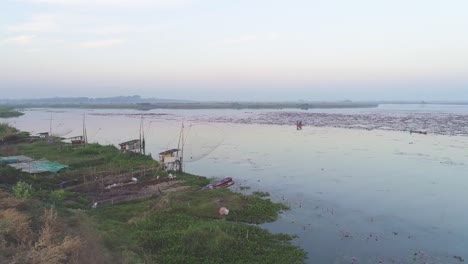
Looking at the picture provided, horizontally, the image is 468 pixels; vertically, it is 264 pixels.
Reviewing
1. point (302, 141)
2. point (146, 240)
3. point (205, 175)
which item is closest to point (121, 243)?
point (146, 240)

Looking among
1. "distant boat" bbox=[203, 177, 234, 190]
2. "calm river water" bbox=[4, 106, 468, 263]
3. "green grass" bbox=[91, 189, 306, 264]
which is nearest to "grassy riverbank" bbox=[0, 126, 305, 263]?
"green grass" bbox=[91, 189, 306, 264]

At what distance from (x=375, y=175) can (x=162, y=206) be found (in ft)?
52.1

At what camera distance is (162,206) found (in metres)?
16.3

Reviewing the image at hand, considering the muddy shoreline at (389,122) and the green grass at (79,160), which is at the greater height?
the muddy shoreline at (389,122)

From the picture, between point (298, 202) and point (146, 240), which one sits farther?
point (298, 202)

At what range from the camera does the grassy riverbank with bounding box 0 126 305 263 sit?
8828 mm

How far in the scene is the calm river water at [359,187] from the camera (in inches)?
539

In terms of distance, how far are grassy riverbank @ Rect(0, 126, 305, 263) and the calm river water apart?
1619 mm

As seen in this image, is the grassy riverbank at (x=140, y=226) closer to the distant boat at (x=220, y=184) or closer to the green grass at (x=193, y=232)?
the green grass at (x=193, y=232)

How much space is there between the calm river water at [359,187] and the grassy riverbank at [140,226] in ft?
5.31

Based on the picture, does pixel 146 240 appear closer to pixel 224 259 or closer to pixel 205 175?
pixel 224 259

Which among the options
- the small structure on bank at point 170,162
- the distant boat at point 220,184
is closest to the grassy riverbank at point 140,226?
the distant boat at point 220,184

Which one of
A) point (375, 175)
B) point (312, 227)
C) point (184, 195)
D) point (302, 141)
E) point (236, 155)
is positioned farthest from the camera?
point (302, 141)

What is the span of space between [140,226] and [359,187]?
1378cm
